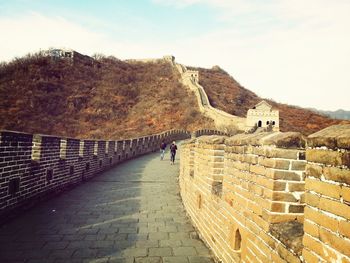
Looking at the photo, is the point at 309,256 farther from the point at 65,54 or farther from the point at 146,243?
the point at 65,54

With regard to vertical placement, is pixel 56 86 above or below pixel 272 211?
above

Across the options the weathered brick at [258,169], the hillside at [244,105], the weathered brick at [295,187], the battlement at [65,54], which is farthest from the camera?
the battlement at [65,54]

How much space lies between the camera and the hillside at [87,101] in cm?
4288

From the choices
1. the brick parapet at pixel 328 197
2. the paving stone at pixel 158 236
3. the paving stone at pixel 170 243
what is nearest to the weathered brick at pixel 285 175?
the brick parapet at pixel 328 197

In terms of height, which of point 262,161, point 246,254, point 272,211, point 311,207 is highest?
point 262,161

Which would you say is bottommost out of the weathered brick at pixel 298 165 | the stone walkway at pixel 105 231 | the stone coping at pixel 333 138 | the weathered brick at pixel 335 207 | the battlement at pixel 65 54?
the stone walkway at pixel 105 231

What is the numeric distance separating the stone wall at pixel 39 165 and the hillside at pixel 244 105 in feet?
141

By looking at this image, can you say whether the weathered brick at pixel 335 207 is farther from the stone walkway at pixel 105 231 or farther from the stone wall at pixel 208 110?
the stone wall at pixel 208 110

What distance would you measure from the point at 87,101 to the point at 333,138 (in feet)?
173

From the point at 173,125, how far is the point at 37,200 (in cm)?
3961

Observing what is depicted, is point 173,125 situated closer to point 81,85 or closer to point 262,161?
point 81,85

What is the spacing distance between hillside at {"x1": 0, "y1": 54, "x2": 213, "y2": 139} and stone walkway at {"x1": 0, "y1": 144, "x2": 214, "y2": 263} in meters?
34.2

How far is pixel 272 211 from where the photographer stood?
2.48 metres

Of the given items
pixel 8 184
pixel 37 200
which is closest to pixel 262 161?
pixel 8 184
